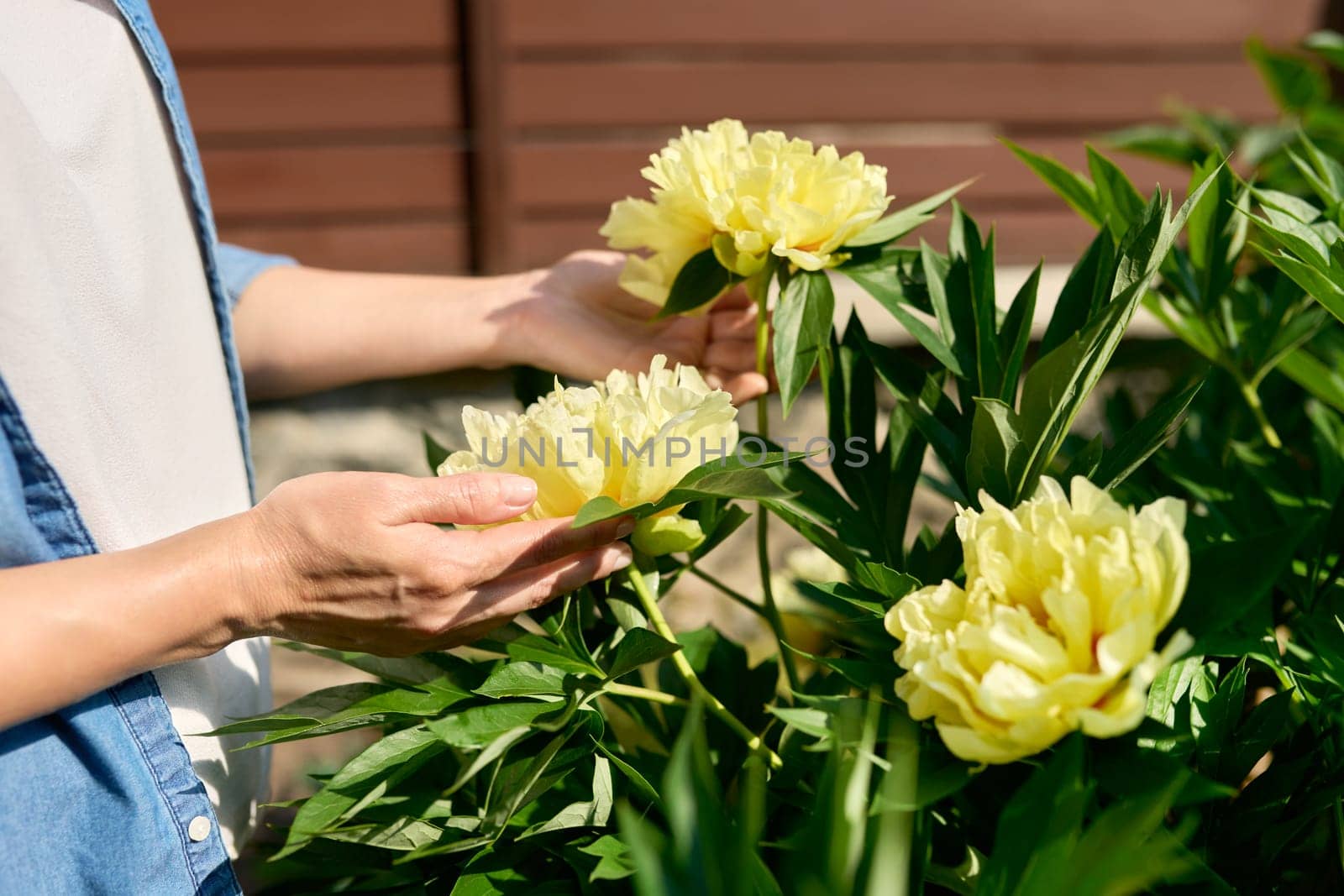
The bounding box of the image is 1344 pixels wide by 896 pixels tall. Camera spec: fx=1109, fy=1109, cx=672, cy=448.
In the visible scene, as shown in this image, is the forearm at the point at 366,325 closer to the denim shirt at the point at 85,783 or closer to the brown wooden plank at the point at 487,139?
the denim shirt at the point at 85,783

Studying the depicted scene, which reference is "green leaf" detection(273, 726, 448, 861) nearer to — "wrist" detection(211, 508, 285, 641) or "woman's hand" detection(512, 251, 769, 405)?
"wrist" detection(211, 508, 285, 641)

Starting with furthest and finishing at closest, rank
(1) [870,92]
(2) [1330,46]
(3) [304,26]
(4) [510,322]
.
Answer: (1) [870,92] < (3) [304,26] < (2) [1330,46] < (4) [510,322]

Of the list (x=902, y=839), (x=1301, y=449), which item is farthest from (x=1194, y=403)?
(x=902, y=839)

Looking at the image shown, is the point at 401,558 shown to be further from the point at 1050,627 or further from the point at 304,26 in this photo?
the point at 304,26

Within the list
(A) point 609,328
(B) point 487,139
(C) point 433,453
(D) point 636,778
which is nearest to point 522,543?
(D) point 636,778

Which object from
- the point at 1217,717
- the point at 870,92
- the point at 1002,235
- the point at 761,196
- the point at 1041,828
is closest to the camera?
the point at 1041,828

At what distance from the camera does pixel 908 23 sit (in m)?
2.37

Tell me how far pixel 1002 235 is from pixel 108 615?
232cm

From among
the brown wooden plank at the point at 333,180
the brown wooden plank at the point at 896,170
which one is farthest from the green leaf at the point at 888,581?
the brown wooden plank at the point at 333,180

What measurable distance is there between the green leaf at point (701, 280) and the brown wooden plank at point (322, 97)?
1743 mm

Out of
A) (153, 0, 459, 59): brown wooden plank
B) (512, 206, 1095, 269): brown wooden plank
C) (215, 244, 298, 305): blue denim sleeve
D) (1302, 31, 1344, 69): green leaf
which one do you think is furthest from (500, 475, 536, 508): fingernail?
(153, 0, 459, 59): brown wooden plank

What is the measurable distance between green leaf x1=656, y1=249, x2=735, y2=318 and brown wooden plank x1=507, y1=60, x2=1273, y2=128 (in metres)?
1.70

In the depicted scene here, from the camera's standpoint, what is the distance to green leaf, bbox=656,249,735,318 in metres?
0.70

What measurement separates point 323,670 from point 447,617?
1.90 metres
